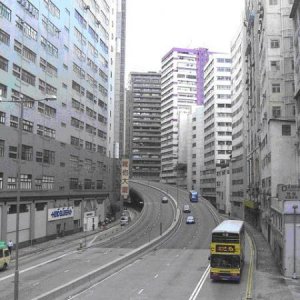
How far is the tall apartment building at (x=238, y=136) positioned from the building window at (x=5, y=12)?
73.1m

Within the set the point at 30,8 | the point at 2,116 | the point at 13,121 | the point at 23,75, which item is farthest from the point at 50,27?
the point at 2,116

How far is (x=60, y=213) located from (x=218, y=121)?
105 meters

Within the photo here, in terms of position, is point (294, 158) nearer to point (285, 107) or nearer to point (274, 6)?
point (285, 107)

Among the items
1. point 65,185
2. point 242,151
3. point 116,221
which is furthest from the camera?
point 242,151

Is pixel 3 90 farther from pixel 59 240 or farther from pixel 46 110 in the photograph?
pixel 59 240

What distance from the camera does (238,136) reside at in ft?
444

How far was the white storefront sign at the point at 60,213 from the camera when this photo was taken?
73.1 meters

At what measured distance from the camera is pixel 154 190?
137375mm

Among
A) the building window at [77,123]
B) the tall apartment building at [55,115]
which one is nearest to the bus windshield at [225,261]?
the tall apartment building at [55,115]

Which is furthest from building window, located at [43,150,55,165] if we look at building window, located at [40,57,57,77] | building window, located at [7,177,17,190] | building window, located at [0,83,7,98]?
building window, located at [0,83,7,98]

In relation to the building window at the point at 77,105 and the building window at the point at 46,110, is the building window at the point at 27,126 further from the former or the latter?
the building window at the point at 77,105

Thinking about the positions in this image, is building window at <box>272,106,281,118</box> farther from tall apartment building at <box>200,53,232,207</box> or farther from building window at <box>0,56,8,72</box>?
tall apartment building at <box>200,53,232,207</box>

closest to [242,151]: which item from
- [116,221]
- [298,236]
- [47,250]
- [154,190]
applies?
[154,190]

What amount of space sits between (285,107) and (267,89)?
12.7ft
